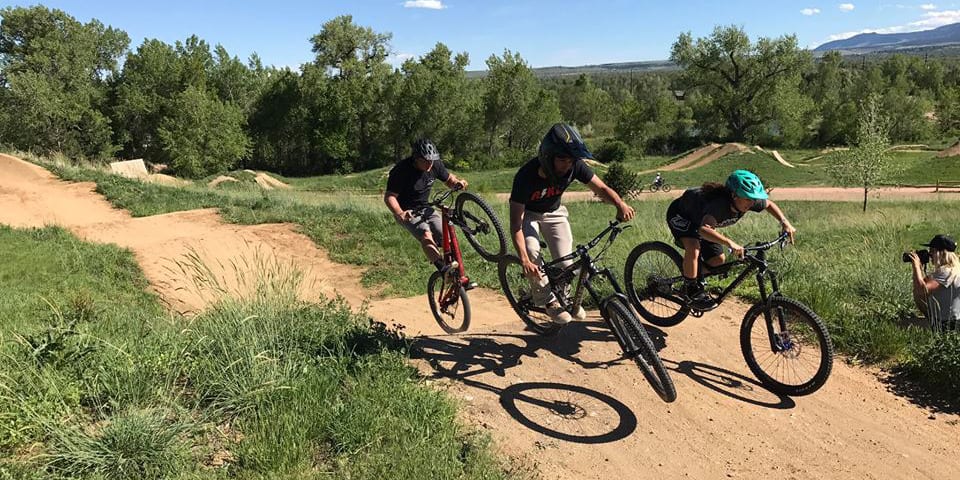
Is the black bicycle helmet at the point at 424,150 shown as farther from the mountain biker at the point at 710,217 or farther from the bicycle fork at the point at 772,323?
the bicycle fork at the point at 772,323

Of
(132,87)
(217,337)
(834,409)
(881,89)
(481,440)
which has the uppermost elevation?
(132,87)

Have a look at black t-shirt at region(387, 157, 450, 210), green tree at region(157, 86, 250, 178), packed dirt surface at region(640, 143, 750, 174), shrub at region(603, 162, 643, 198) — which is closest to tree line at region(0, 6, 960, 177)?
green tree at region(157, 86, 250, 178)

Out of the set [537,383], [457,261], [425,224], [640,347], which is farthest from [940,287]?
[425,224]

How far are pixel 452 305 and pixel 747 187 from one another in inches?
127

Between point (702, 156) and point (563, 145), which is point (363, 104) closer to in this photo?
point (702, 156)

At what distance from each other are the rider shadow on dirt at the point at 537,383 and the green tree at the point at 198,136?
54874 mm

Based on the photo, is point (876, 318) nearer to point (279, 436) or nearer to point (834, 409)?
point (834, 409)

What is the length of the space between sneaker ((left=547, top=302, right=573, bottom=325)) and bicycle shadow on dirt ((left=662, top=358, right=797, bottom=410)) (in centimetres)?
104

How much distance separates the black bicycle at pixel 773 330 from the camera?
4.68 m

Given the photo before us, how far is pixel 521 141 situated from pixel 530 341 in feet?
222

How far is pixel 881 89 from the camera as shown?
7662cm

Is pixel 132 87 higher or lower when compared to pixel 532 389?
higher

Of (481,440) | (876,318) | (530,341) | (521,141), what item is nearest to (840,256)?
(876,318)

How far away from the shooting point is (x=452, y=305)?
649 centimetres
